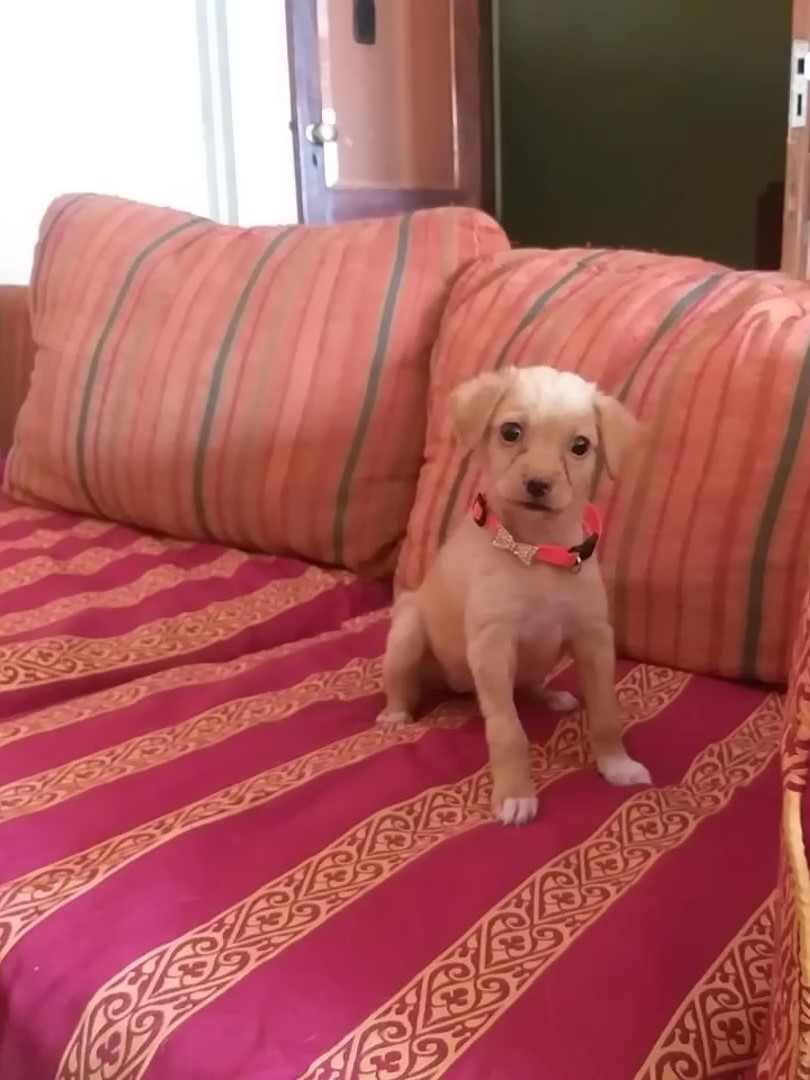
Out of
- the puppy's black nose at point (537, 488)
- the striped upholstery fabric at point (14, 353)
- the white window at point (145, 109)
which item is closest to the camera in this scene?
the puppy's black nose at point (537, 488)

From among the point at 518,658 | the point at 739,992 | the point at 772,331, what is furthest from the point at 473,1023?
the point at 772,331

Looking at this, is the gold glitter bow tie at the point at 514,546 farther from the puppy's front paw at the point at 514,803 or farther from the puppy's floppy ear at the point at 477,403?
the puppy's front paw at the point at 514,803

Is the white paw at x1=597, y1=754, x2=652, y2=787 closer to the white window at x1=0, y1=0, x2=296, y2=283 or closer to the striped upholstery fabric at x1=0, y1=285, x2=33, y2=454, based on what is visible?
the striped upholstery fabric at x1=0, y1=285, x2=33, y2=454

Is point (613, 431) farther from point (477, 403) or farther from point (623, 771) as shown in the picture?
point (623, 771)

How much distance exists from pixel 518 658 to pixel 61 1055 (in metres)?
0.51

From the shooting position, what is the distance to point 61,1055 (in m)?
0.70

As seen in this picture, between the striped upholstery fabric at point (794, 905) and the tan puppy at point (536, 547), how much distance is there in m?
0.42

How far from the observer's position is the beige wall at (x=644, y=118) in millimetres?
4160

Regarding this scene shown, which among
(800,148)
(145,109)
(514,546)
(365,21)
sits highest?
(365,21)

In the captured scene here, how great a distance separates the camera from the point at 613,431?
1.02 metres

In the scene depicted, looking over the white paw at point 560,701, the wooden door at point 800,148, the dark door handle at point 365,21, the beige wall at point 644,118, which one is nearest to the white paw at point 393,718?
the white paw at point 560,701

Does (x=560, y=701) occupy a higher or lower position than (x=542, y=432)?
lower

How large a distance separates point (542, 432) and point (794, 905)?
0.57m

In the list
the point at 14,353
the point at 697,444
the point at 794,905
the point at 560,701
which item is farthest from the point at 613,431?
the point at 14,353
